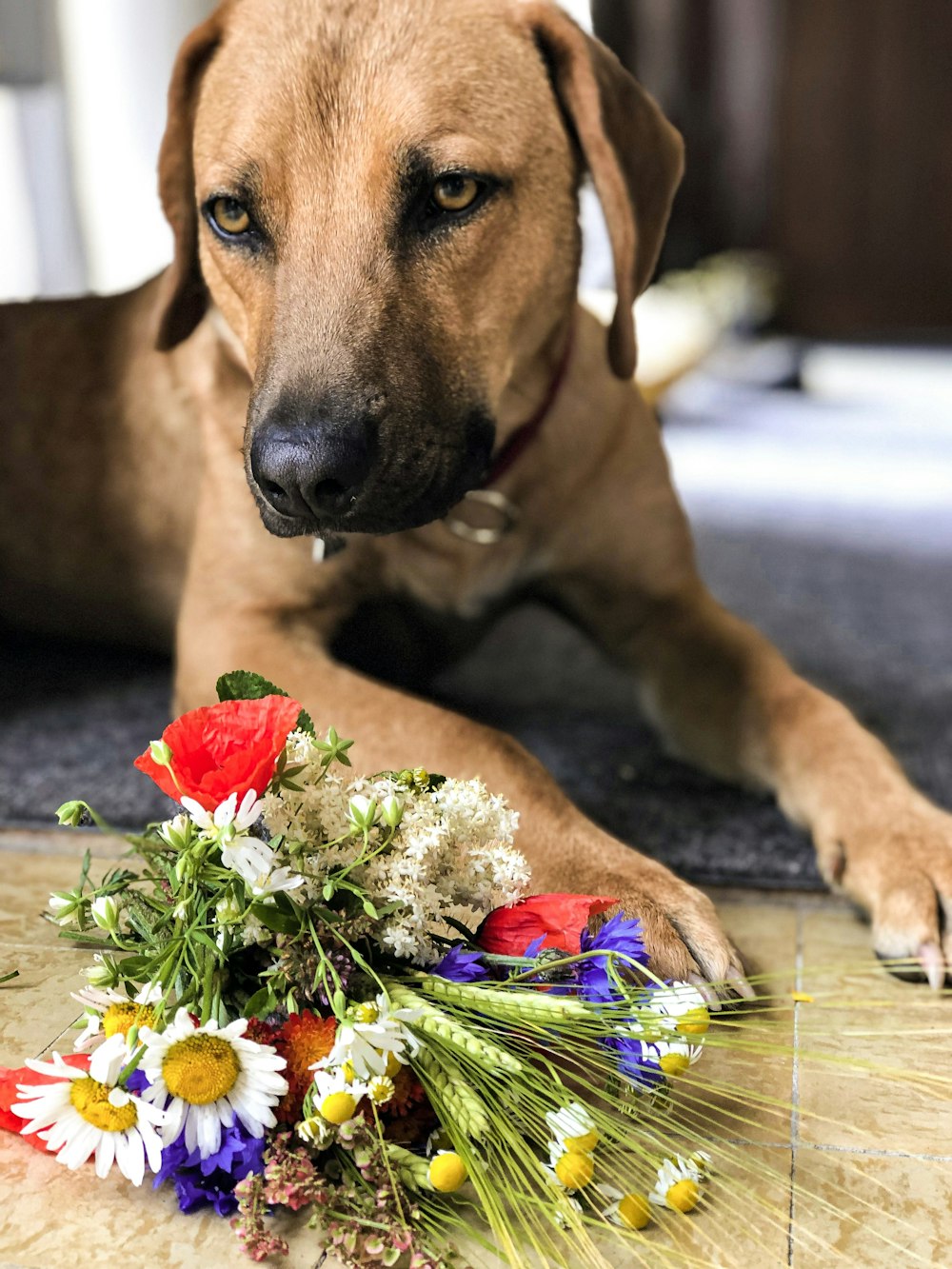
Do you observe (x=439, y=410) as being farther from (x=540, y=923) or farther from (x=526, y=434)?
(x=540, y=923)

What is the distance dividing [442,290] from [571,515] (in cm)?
55

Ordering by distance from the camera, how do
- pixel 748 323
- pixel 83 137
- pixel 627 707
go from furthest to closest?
pixel 748 323 → pixel 83 137 → pixel 627 707

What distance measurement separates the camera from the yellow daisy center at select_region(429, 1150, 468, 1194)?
1.09 m

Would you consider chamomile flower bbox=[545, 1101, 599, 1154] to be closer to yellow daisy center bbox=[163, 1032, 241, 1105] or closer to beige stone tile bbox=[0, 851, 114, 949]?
yellow daisy center bbox=[163, 1032, 241, 1105]

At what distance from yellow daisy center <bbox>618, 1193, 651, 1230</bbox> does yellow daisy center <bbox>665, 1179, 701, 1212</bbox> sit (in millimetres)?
21

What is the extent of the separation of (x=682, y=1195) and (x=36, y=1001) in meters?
0.72

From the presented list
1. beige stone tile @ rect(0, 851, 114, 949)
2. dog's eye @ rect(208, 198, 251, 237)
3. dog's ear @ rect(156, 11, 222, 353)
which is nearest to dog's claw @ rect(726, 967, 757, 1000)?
beige stone tile @ rect(0, 851, 114, 949)

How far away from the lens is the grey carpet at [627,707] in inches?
76.0

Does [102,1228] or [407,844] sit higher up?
[407,844]

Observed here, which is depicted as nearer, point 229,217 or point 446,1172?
point 446,1172

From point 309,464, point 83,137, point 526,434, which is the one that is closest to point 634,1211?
point 309,464

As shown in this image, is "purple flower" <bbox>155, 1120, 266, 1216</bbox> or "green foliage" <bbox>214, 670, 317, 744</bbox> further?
"green foliage" <bbox>214, 670, 317, 744</bbox>

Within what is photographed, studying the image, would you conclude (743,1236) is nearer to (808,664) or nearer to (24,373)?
(808,664)

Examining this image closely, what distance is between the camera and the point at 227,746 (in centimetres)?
121
